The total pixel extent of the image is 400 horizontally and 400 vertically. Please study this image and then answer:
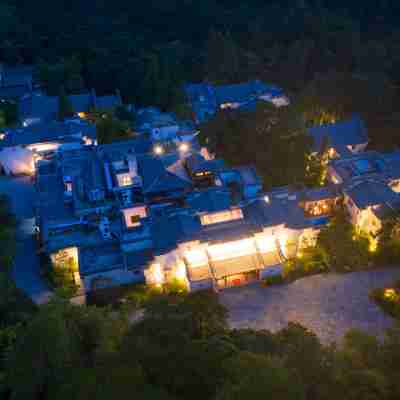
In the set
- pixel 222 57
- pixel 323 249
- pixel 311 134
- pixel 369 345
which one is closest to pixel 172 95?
pixel 222 57

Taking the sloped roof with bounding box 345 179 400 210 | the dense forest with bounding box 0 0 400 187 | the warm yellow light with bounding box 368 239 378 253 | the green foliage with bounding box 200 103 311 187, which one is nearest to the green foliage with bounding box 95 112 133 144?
the dense forest with bounding box 0 0 400 187

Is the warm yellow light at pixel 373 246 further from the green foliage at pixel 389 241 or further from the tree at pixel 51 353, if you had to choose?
the tree at pixel 51 353

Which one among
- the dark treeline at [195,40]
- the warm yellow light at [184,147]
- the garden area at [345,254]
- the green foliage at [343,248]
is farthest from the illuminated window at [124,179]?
the dark treeline at [195,40]

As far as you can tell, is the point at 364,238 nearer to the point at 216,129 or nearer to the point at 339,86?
the point at 216,129

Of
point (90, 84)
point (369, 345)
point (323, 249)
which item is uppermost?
point (90, 84)

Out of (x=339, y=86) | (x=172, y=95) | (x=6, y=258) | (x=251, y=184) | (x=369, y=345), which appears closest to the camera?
(x=369, y=345)

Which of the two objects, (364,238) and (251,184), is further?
(251,184)
